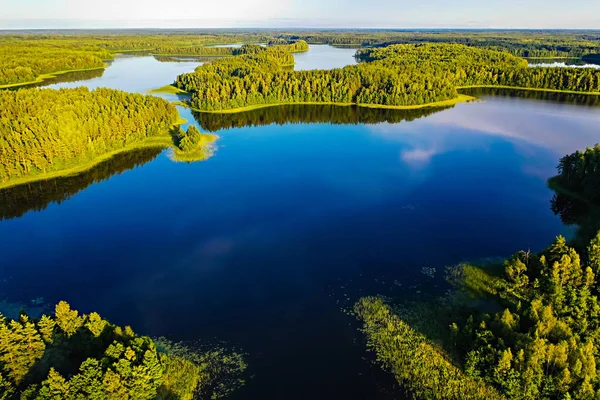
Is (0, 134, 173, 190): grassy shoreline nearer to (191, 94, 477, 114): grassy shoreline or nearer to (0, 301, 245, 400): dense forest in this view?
(191, 94, 477, 114): grassy shoreline

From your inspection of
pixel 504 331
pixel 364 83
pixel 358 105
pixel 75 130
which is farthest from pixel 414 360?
pixel 364 83

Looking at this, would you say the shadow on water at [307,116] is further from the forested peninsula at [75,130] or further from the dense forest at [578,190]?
the dense forest at [578,190]

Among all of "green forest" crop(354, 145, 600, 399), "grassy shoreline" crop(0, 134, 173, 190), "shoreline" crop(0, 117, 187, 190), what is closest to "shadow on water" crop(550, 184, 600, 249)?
"green forest" crop(354, 145, 600, 399)

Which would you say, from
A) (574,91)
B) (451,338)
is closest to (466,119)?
(574,91)

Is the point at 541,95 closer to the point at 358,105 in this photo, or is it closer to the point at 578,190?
the point at 358,105

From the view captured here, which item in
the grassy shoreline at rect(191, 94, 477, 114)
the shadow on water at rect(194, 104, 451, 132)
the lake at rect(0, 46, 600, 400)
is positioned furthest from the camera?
the grassy shoreline at rect(191, 94, 477, 114)

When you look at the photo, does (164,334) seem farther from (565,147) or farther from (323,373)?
(565,147)
